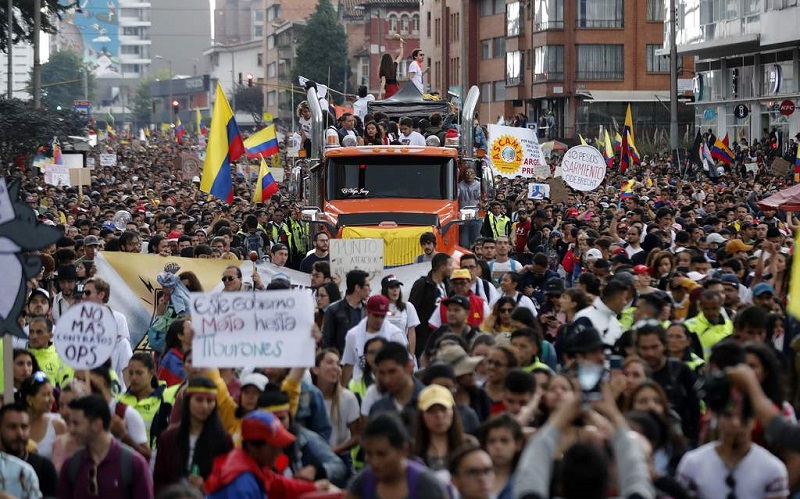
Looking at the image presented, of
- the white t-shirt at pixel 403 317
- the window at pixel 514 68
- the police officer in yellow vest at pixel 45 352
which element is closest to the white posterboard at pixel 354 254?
the white t-shirt at pixel 403 317

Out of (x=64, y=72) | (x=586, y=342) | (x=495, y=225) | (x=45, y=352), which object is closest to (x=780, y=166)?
(x=495, y=225)

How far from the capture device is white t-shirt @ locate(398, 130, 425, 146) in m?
22.2

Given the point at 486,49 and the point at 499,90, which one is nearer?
the point at 499,90

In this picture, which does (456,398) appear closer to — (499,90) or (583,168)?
(583,168)

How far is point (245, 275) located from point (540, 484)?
1011cm

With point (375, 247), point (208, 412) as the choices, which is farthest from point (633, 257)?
point (208, 412)

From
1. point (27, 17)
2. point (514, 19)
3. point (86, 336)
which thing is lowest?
point (86, 336)

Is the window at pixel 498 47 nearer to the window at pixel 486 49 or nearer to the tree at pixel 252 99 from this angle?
the window at pixel 486 49

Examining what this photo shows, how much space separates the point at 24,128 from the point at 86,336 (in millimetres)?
31447

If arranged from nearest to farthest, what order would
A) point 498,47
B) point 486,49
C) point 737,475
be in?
point 737,475 → point 498,47 → point 486,49

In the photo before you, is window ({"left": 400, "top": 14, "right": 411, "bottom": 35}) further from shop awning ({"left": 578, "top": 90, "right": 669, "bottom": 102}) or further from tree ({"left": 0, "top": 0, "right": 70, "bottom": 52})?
tree ({"left": 0, "top": 0, "right": 70, "bottom": 52})

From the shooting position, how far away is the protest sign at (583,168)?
2867 cm

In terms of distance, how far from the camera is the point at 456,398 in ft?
30.6

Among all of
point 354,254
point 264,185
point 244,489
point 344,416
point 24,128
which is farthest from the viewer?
point 24,128
